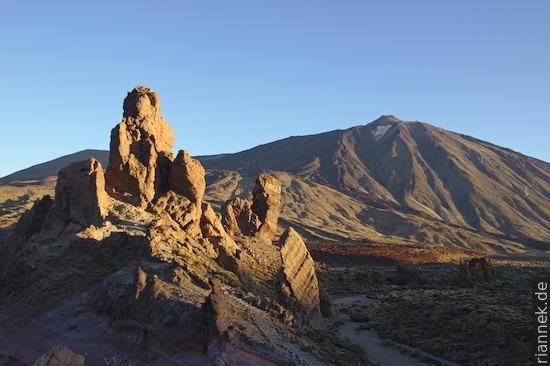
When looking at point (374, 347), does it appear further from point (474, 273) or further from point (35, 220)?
point (474, 273)

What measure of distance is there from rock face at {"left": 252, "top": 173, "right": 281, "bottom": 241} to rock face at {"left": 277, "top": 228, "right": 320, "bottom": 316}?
1803cm

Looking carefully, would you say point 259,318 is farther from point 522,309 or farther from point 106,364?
point 522,309

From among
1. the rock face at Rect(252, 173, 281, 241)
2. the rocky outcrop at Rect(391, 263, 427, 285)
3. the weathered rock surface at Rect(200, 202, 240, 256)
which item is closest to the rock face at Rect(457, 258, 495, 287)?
the rocky outcrop at Rect(391, 263, 427, 285)

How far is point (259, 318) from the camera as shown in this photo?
19.3m

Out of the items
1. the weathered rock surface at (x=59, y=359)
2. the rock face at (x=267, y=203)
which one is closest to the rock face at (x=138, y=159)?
the rock face at (x=267, y=203)

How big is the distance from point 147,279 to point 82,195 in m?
10.2

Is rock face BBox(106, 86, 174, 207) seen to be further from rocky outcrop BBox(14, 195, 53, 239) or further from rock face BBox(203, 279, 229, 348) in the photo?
rock face BBox(203, 279, 229, 348)

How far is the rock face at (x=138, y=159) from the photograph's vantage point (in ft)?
95.0

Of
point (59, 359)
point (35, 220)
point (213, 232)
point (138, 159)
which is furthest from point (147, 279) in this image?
point (35, 220)

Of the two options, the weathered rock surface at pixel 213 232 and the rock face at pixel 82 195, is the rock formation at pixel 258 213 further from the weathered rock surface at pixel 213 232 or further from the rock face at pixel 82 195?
the rock face at pixel 82 195

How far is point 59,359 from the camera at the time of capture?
11.1 metres

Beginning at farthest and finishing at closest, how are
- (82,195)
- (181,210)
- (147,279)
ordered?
(181,210) < (82,195) < (147,279)

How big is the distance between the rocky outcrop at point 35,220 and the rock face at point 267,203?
19.6 m

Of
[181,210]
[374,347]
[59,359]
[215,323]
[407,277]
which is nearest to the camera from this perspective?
[59,359]
